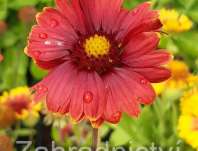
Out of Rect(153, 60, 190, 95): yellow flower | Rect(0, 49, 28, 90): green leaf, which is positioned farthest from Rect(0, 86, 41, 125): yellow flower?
Rect(153, 60, 190, 95): yellow flower

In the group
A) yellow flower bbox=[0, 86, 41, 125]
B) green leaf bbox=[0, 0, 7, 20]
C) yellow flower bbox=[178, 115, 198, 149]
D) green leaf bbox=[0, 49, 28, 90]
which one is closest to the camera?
yellow flower bbox=[178, 115, 198, 149]

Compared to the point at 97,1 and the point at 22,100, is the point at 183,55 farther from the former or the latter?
the point at 97,1

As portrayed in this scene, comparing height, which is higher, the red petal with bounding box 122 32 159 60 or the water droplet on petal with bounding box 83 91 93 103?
the red petal with bounding box 122 32 159 60

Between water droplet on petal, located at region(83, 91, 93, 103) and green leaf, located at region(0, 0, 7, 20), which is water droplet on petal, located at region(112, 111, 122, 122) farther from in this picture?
Result: green leaf, located at region(0, 0, 7, 20)

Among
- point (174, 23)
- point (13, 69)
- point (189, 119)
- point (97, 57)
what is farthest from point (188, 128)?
point (13, 69)

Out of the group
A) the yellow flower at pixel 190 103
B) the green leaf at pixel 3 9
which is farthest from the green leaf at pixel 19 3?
the yellow flower at pixel 190 103

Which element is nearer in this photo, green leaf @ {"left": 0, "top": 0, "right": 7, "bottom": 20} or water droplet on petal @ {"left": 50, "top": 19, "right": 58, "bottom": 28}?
water droplet on petal @ {"left": 50, "top": 19, "right": 58, "bottom": 28}

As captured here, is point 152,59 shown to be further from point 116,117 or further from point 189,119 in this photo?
point 189,119
